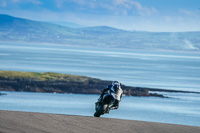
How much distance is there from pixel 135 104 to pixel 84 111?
7148 mm

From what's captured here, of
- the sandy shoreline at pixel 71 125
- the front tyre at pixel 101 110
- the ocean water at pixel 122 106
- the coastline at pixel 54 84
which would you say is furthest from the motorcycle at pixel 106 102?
the coastline at pixel 54 84

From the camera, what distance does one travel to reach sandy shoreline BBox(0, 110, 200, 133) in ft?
10.6

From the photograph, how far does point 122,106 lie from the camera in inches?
1993

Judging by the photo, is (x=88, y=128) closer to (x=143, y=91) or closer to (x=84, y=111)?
(x=84, y=111)

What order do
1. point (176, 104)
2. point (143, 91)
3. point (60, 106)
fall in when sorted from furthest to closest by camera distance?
point (143, 91), point (176, 104), point (60, 106)

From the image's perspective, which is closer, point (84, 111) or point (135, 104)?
point (84, 111)

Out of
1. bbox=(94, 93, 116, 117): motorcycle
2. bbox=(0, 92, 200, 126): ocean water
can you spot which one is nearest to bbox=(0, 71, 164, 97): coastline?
bbox=(0, 92, 200, 126): ocean water

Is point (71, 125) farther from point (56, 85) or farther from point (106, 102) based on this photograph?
point (56, 85)

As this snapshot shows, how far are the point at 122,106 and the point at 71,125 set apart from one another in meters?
47.4

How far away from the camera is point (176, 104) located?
52.6 m

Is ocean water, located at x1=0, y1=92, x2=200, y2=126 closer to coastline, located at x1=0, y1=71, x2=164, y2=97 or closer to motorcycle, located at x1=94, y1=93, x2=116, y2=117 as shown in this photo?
coastline, located at x1=0, y1=71, x2=164, y2=97

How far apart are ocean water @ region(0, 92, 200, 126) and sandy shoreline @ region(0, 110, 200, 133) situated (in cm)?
3774

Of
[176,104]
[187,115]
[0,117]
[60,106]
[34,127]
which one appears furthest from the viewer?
[176,104]

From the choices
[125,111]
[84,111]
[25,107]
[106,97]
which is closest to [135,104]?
[125,111]
